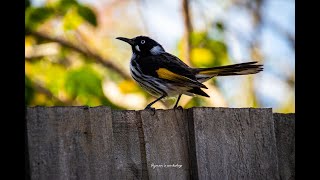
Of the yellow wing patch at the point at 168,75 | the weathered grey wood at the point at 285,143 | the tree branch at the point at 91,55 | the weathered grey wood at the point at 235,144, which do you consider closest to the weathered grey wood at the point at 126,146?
the weathered grey wood at the point at 235,144

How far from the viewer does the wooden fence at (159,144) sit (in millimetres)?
3113

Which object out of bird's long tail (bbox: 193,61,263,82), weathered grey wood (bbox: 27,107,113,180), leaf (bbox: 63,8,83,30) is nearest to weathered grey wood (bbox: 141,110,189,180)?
weathered grey wood (bbox: 27,107,113,180)

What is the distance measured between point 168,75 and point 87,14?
1139 millimetres

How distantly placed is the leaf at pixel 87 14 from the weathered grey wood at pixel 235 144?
2.83 metres

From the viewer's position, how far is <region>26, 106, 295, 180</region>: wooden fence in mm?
3113

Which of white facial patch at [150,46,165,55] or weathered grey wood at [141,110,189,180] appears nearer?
weathered grey wood at [141,110,189,180]

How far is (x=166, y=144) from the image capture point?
3.43 m

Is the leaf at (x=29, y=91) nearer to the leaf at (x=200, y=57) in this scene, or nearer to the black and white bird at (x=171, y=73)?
the black and white bird at (x=171, y=73)

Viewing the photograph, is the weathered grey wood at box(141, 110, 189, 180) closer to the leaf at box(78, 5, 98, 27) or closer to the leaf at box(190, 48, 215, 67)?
the leaf at box(78, 5, 98, 27)

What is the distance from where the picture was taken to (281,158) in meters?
3.66

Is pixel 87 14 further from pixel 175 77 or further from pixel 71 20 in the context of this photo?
pixel 175 77

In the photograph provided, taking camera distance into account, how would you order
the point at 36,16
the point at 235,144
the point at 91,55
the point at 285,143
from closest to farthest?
the point at 235,144 < the point at 285,143 < the point at 36,16 < the point at 91,55

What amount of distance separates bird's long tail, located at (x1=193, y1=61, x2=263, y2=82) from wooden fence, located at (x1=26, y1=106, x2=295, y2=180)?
1190 mm

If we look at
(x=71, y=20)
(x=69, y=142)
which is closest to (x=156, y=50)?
(x=71, y=20)
